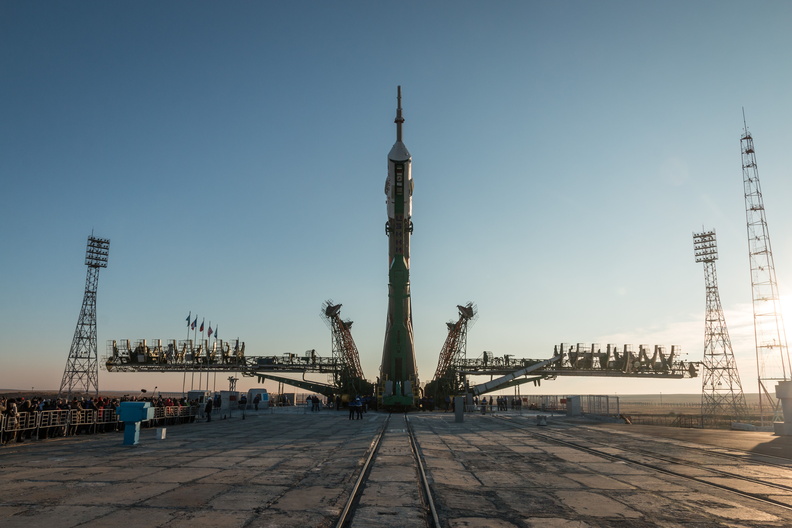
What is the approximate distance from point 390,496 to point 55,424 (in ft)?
67.0

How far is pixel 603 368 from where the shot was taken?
277 ft

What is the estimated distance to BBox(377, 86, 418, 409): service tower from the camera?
187 feet

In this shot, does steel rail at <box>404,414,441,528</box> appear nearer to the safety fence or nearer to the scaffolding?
the safety fence

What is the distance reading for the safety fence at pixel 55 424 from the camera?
2184 cm

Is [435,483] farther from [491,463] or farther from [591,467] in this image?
[591,467]

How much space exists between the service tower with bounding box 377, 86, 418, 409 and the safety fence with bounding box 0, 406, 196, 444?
28738 mm

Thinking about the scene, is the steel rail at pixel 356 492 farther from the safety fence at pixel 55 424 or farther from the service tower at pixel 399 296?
the service tower at pixel 399 296

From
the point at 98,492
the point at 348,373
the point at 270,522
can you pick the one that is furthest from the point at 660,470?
the point at 348,373

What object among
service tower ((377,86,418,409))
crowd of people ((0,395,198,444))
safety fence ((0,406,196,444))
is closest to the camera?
safety fence ((0,406,196,444))

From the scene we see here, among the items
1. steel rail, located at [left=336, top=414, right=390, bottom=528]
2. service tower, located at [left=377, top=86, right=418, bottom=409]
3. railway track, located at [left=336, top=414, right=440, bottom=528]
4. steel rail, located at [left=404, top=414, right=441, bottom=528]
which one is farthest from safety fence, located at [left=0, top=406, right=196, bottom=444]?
service tower, located at [left=377, top=86, right=418, bottom=409]

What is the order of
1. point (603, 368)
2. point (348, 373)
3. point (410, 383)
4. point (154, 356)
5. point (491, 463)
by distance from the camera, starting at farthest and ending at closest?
point (603, 368), point (154, 356), point (348, 373), point (410, 383), point (491, 463)

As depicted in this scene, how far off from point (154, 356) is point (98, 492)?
71441 millimetres

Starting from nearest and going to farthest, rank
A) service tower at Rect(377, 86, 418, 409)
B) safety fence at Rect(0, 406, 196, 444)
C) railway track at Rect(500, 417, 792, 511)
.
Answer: railway track at Rect(500, 417, 792, 511)
safety fence at Rect(0, 406, 196, 444)
service tower at Rect(377, 86, 418, 409)

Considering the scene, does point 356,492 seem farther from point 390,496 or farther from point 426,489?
point 426,489
